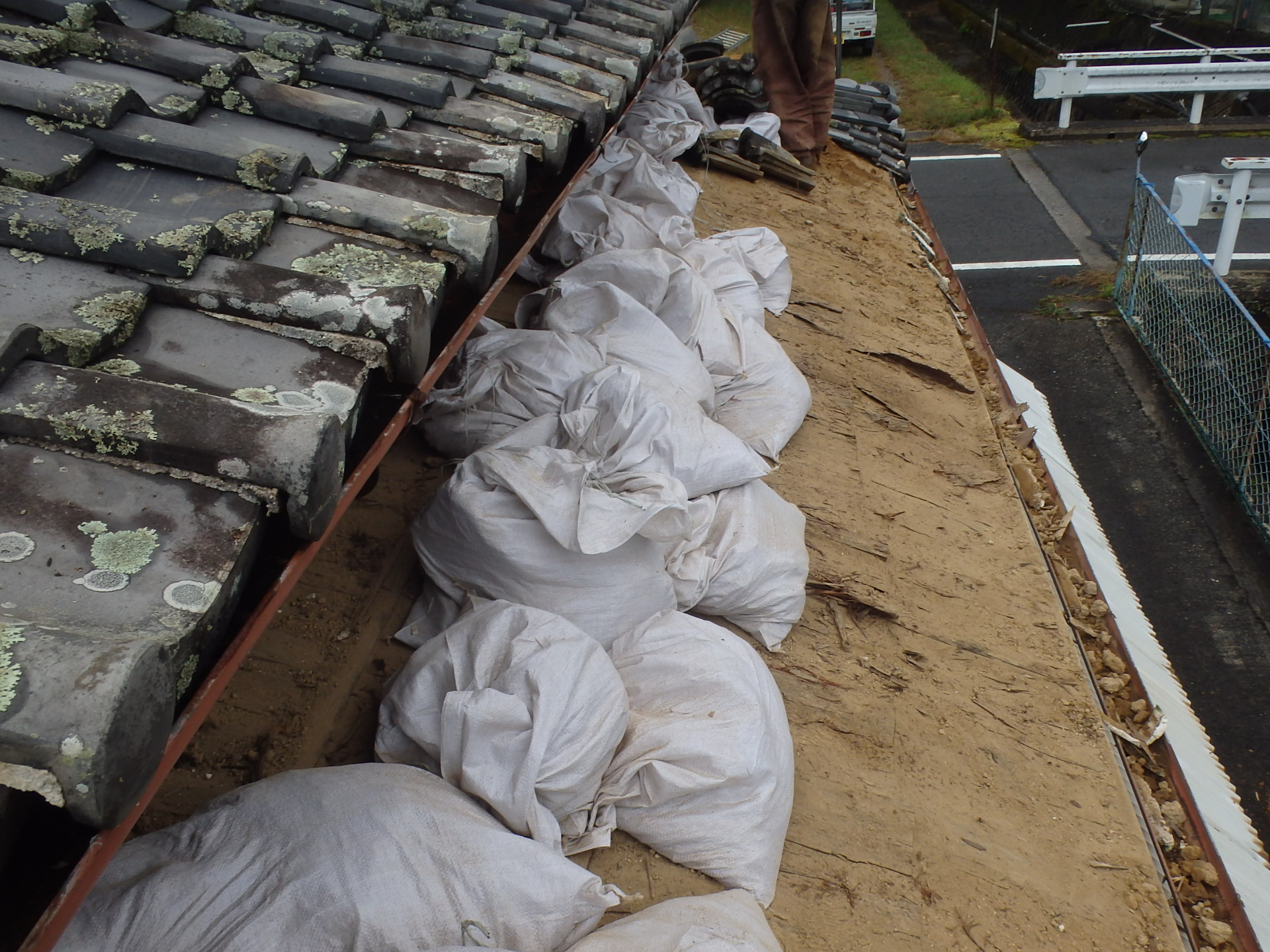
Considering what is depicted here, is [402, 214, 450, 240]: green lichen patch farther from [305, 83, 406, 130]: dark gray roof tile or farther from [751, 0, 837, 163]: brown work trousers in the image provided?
[751, 0, 837, 163]: brown work trousers

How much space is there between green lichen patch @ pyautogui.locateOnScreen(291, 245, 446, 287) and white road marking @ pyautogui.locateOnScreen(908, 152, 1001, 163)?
45.1 ft

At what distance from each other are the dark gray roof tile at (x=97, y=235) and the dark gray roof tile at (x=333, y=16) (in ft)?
4.90

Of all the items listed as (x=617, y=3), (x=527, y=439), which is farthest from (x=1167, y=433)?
(x=527, y=439)

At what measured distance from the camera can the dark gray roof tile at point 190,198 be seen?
174 centimetres

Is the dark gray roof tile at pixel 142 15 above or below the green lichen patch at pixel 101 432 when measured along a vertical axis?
above

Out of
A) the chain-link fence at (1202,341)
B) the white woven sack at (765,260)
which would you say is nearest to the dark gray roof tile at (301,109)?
the white woven sack at (765,260)

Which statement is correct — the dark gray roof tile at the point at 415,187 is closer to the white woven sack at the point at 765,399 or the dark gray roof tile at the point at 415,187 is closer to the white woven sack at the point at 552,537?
the white woven sack at the point at 552,537

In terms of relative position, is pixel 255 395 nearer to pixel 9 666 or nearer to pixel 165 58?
pixel 9 666

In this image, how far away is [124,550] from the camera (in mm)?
1114

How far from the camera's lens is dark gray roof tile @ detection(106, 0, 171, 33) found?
2.41 meters

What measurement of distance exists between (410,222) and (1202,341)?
25.8 feet

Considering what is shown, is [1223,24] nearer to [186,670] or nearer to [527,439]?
[527,439]

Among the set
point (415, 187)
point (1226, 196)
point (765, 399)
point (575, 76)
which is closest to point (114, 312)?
point (415, 187)

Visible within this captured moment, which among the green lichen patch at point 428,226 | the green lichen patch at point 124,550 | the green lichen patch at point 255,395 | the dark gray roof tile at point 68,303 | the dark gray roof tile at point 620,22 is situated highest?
the dark gray roof tile at point 620,22
